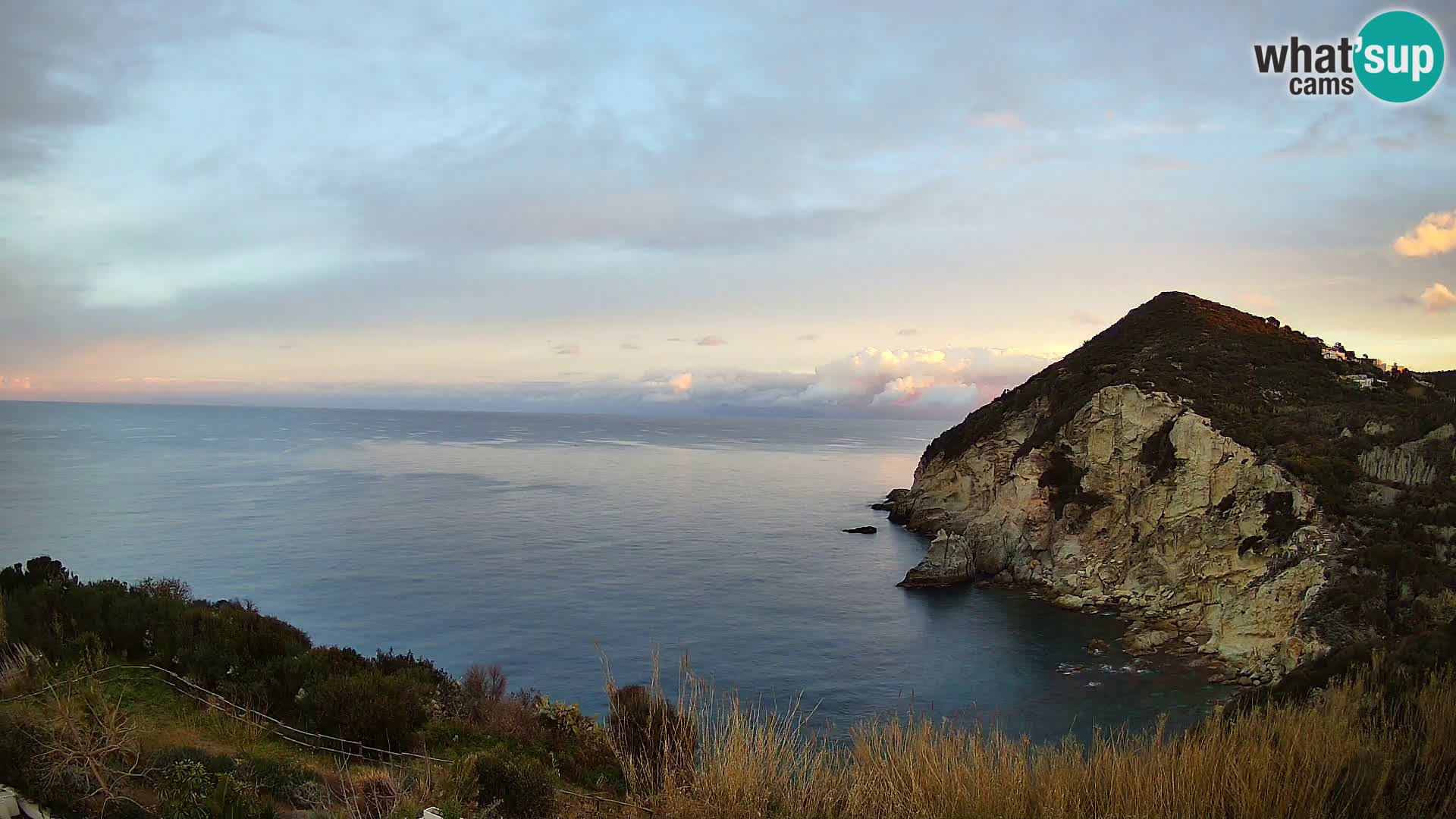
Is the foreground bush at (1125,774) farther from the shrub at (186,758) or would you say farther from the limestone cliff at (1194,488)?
the limestone cliff at (1194,488)

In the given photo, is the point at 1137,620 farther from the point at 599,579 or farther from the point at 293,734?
the point at 293,734

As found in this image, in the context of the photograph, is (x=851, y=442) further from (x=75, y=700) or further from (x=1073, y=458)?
(x=75, y=700)

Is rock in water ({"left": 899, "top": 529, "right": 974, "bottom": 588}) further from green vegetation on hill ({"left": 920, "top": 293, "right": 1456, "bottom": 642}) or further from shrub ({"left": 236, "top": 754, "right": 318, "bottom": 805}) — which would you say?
shrub ({"left": 236, "top": 754, "right": 318, "bottom": 805})

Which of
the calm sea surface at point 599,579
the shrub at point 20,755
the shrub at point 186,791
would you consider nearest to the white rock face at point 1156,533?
the calm sea surface at point 599,579

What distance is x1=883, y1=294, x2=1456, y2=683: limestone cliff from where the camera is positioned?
2644 cm

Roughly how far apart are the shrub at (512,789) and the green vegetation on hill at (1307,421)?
17.1 meters

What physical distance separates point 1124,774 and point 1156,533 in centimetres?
3509

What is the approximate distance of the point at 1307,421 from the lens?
34.8 m

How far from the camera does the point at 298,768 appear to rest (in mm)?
7297

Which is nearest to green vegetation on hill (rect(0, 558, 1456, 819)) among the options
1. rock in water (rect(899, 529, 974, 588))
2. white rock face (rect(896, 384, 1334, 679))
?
white rock face (rect(896, 384, 1334, 679))

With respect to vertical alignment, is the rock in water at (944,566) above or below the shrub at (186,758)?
below

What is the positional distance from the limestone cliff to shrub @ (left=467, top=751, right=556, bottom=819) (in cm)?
2573

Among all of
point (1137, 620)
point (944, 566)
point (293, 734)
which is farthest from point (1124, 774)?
point (944, 566)

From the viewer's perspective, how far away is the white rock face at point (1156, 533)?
87.6 ft
